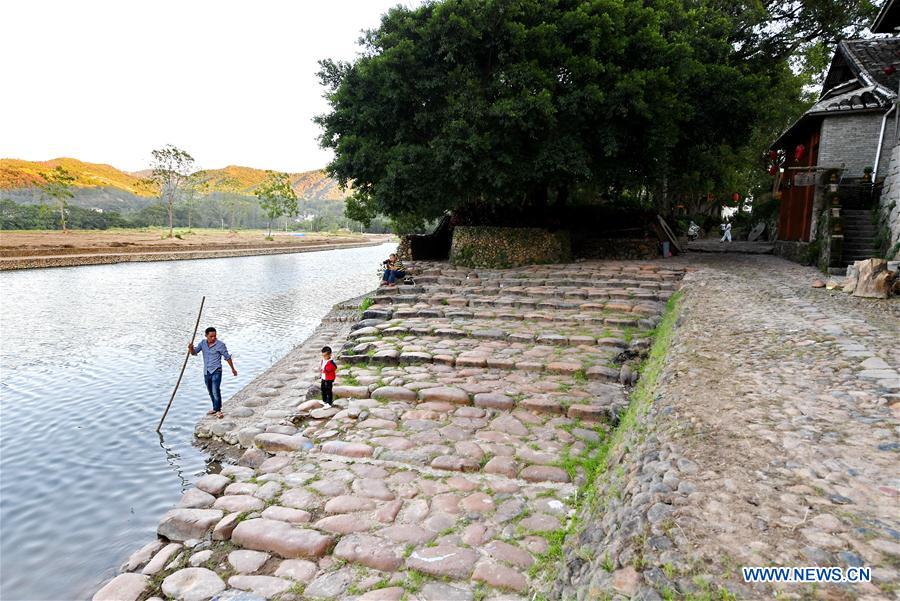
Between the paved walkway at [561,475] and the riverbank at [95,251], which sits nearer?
the paved walkway at [561,475]

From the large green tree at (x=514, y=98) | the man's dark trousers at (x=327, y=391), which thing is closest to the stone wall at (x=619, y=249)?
the large green tree at (x=514, y=98)

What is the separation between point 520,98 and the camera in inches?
457

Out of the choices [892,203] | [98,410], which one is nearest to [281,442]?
[98,410]

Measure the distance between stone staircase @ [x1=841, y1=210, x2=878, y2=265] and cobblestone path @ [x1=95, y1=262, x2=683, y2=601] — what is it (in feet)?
21.7

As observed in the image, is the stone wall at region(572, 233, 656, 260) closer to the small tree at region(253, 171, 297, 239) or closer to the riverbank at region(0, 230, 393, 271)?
the riverbank at region(0, 230, 393, 271)

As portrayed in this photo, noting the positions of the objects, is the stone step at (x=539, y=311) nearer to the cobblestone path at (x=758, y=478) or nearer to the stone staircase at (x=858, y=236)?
the cobblestone path at (x=758, y=478)

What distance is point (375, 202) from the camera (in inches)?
542

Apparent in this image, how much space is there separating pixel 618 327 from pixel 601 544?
611cm

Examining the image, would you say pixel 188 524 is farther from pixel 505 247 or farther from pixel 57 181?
pixel 57 181

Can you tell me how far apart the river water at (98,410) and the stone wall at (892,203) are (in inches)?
553

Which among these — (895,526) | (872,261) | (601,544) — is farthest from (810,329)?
(601,544)

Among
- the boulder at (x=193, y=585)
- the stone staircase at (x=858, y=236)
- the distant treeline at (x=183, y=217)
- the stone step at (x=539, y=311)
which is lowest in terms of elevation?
the boulder at (x=193, y=585)

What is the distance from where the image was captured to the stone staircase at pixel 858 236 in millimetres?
11758

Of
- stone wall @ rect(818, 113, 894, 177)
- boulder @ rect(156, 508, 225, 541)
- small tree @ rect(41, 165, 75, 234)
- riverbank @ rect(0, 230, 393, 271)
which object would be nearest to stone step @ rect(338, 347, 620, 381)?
boulder @ rect(156, 508, 225, 541)
